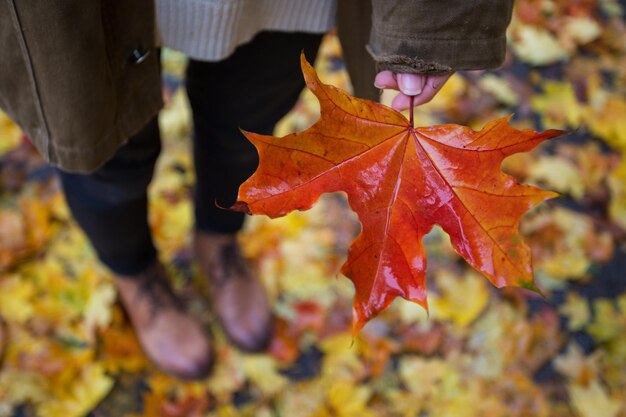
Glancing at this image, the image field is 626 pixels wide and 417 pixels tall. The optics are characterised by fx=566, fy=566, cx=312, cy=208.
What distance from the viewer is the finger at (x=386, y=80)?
0.80 m

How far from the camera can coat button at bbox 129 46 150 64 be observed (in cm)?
84

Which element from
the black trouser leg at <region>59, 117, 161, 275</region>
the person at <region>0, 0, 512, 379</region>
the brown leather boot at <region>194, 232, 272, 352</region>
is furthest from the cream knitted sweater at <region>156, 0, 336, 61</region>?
the brown leather boot at <region>194, 232, 272, 352</region>

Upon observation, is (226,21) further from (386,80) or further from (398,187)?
(398,187)

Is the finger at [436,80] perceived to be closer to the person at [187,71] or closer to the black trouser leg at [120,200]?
the person at [187,71]

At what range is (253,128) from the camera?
3.92 ft

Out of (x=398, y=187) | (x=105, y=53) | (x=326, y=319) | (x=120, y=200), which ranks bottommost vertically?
(x=326, y=319)

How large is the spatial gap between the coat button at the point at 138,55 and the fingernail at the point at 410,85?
38 cm

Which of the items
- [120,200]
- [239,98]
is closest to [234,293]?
[120,200]

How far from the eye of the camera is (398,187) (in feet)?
2.45

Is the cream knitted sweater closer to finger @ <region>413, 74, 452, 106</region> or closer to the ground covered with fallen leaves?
finger @ <region>413, 74, 452, 106</region>

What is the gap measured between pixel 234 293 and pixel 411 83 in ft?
3.34

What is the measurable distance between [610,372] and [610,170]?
76 cm

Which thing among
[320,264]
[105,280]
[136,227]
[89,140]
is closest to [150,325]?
[105,280]

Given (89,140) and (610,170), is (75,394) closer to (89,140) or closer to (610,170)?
(89,140)
